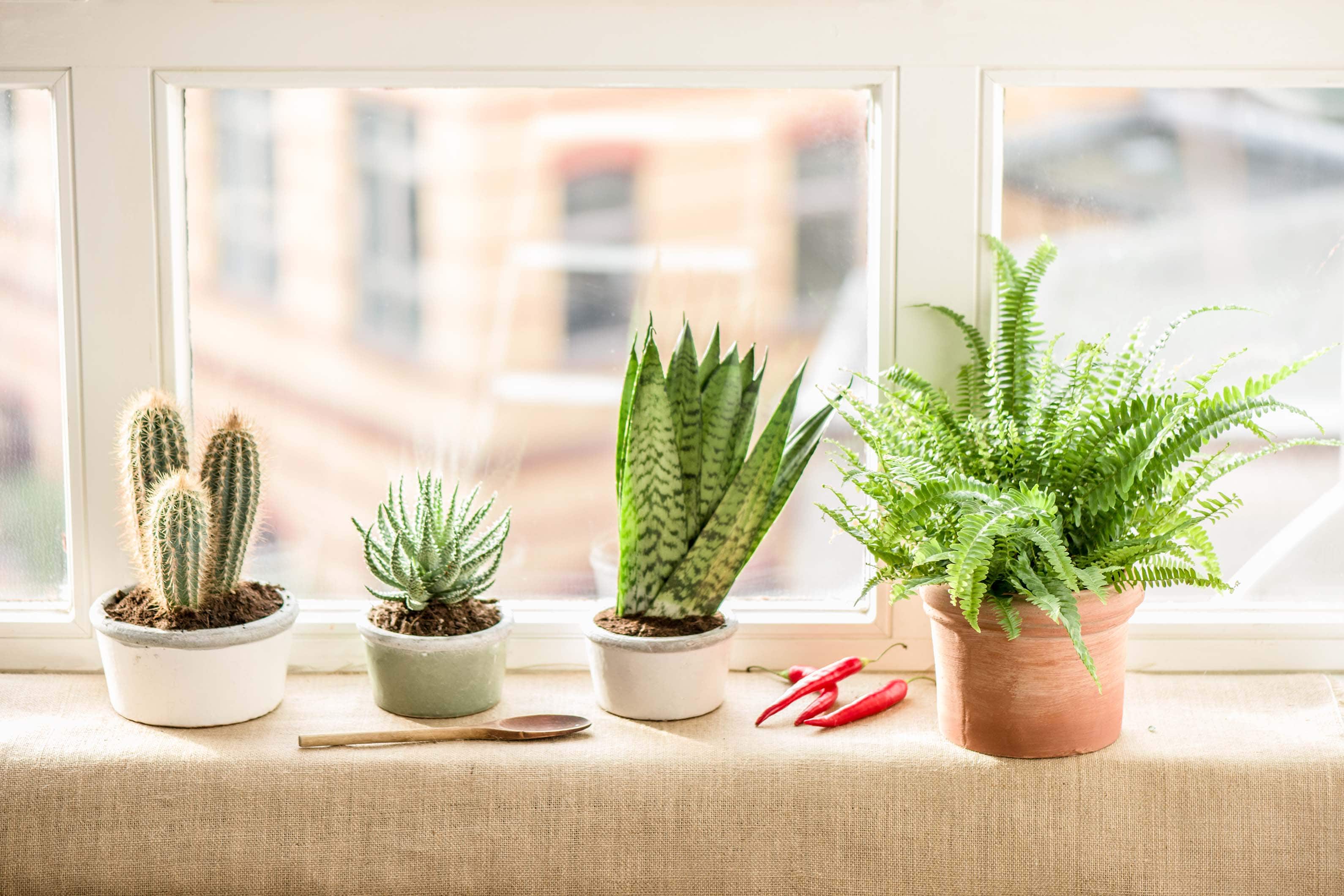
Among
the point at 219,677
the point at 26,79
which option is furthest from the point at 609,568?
the point at 26,79

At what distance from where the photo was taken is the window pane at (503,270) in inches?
57.5

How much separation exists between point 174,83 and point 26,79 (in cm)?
19

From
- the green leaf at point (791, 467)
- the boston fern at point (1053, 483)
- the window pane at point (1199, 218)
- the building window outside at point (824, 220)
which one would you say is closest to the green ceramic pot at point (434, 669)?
the green leaf at point (791, 467)

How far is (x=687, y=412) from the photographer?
1312 millimetres

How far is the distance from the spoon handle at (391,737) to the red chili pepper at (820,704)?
14.7 inches

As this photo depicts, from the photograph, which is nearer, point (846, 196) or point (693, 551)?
point (693, 551)

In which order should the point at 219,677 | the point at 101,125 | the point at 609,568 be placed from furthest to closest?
the point at 609,568
the point at 101,125
the point at 219,677

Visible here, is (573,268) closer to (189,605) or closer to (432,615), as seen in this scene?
(432,615)

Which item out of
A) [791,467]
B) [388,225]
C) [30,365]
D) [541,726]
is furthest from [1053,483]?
[30,365]

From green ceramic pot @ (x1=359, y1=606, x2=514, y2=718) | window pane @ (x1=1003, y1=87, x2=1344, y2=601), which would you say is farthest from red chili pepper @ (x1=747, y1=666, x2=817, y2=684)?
window pane @ (x1=1003, y1=87, x2=1344, y2=601)

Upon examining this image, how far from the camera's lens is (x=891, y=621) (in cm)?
149

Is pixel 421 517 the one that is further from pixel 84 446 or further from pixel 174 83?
pixel 174 83

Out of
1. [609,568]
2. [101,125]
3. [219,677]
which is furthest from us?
[609,568]

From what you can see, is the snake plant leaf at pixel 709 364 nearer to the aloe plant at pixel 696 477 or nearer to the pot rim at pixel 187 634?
the aloe plant at pixel 696 477
